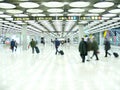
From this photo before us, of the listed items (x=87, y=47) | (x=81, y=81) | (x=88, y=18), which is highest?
(x=88, y=18)

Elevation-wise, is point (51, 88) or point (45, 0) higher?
point (45, 0)

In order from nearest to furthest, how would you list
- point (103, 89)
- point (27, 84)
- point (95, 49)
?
point (103, 89) → point (27, 84) → point (95, 49)

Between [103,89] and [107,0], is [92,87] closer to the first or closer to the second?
[103,89]

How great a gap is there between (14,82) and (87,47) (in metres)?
8.31

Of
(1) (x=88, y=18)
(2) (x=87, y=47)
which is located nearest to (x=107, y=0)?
(2) (x=87, y=47)

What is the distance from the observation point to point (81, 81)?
8.05 m

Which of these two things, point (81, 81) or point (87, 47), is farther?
point (87, 47)

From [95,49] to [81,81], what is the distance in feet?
28.3

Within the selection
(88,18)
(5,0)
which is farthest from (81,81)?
(88,18)

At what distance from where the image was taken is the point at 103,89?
22.0ft

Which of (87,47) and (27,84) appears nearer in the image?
(27,84)

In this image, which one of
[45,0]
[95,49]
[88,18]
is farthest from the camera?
[88,18]

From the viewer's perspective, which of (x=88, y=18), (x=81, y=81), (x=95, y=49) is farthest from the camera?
(x=88, y=18)

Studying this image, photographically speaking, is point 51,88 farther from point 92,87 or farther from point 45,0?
point 45,0
